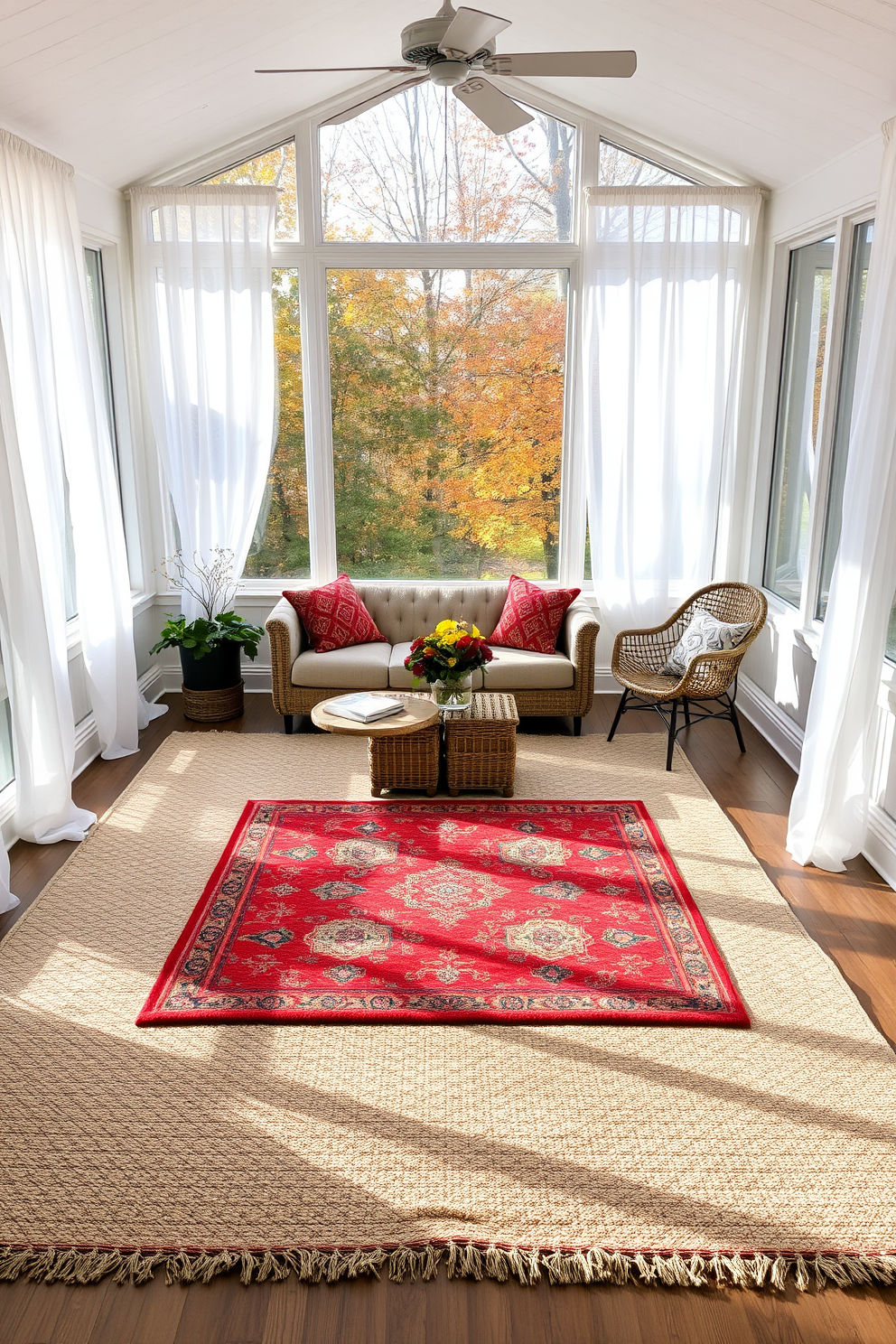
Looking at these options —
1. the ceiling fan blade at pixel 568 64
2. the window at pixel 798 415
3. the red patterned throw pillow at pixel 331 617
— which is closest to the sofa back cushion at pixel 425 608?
the red patterned throw pillow at pixel 331 617

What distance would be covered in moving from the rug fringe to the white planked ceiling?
367cm

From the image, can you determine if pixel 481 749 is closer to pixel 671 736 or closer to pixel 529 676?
pixel 529 676

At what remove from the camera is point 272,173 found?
605 centimetres

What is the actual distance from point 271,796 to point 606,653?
2629mm

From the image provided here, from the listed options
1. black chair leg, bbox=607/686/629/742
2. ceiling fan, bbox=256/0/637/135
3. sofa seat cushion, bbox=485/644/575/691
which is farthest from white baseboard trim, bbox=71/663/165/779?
ceiling fan, bbox=256/0/637/135

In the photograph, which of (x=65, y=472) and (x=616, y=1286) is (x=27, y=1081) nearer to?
(x=616, y=1286)

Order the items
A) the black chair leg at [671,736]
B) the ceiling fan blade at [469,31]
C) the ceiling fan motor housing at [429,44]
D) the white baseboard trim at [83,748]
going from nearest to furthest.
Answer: the ceiling fan blade at [469,31], the ceiling fan motor housing at [429,44], the white baseboard trim at [83,748], the black chair leg at [671,736]

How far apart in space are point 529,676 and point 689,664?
2.98ft

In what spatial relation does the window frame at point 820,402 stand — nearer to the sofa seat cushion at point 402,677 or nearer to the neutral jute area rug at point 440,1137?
the sofa seat cushion at point 402,677

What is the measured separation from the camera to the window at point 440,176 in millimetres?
5953

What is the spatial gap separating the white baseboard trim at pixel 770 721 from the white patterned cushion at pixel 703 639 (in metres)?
0.54

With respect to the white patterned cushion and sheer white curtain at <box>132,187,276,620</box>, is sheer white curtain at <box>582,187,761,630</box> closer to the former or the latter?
the white patterned cushion

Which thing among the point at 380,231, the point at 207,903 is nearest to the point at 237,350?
the point at 380,231

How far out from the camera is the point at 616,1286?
231cm
